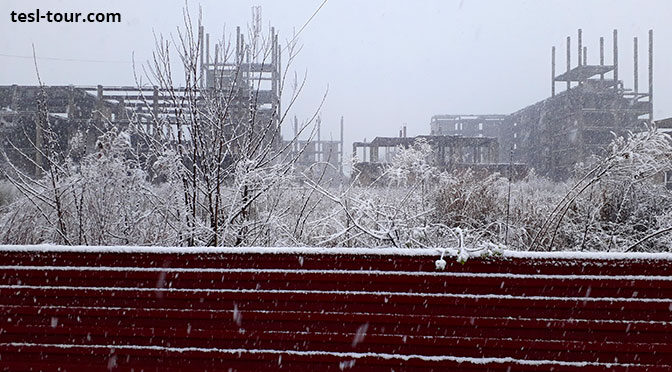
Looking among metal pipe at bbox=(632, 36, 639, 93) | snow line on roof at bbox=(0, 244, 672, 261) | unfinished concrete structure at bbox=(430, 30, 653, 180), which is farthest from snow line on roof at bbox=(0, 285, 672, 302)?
metal pipe at bbox=(632, 36, 639, 93)

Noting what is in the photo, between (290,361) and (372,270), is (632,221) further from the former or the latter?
(290,361)

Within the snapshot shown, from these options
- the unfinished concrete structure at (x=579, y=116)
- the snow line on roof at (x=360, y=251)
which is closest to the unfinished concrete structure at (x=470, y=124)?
the unfinished concrete structure at (x=579, y=116)

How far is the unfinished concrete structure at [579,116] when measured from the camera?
27141mm

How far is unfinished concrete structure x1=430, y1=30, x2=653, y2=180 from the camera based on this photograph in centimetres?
2714

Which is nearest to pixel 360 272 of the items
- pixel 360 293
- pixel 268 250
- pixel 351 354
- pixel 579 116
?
pixel 360 293

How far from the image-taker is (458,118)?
40.5 m

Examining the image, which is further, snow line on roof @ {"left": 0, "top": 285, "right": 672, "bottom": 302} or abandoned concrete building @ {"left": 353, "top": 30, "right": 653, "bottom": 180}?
abandoned concrete building @ {"left": 353, "top": 30, "right": 653, "bottom": 180}

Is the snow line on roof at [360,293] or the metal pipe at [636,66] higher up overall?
the metal pipe at [636,66]

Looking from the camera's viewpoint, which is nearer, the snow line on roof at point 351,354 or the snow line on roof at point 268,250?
the snow line on roof at point 351,354

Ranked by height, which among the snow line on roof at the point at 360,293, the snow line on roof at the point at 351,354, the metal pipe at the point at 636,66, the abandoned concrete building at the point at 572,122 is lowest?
the snow line on roof at the point at 351,354

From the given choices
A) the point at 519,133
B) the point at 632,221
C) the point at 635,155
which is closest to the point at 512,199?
the point at 632,221

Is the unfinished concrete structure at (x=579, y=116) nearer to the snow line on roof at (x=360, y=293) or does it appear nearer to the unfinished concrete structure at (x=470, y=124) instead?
the unfinished concrete structure at (x=470, y=124)

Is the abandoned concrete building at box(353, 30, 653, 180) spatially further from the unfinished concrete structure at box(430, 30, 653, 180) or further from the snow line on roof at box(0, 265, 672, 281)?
the snow line on roof at box(0, 265, 672, 281)

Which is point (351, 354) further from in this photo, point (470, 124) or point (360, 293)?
point (470, 124)
